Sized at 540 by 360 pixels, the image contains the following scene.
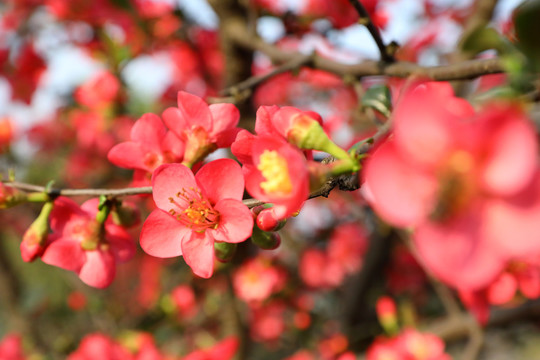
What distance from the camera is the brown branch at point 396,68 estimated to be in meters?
0.49

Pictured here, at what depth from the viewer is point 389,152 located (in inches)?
10.8

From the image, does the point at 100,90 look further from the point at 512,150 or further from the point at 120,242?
the point at 512,150

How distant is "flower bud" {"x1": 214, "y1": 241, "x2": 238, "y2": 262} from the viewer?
48 centimetres

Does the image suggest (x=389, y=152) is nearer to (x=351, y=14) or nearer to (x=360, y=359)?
(x=351, y=14)

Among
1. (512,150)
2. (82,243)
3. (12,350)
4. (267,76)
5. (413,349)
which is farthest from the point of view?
(12,350)

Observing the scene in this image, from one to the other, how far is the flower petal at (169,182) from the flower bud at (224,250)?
0.08 m

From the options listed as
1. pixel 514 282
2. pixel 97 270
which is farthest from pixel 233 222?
pixel 514 282

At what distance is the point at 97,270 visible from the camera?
1.91 ft

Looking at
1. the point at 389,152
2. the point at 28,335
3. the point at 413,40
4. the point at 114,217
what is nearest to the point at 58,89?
the point at 28,335

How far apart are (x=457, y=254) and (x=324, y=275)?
1.97m

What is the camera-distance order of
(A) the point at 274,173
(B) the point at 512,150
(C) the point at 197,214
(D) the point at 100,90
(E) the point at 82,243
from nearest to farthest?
(B) the point at 512,150, (A) the point at 274,173, (C) the point at 197,214, (E) the point at 82,243, (D) the point at 100,90

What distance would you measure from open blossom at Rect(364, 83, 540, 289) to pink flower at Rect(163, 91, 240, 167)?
0.91ft

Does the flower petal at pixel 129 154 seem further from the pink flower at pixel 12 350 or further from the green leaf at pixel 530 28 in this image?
the pink flower at pixel 12 350

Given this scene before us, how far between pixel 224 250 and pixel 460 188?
29cm
